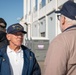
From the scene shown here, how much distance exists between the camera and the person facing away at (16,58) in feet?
11.2

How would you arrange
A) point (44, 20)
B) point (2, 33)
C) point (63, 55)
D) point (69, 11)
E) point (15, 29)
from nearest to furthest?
1. point (63, 55)
2. point (69, 11)
3. point (15, 29)
4. point (2, 33)
5. point (44, 20)

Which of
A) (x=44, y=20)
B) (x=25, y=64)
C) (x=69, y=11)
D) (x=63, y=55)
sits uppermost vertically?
(x=44, y=20)

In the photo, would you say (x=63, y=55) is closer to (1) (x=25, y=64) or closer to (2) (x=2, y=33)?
(1) (x=25, y=64)

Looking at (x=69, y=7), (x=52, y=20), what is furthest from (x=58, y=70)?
(x=52, y=20)

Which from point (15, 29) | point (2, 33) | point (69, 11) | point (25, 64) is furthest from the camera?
point (2, 33)

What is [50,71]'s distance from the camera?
7.61 feet

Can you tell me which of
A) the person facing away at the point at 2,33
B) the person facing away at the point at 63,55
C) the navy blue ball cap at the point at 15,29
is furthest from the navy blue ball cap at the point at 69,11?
the person facing away at the point at 2,33

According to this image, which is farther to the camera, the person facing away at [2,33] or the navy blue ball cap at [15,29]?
the person facing away at [2,33]

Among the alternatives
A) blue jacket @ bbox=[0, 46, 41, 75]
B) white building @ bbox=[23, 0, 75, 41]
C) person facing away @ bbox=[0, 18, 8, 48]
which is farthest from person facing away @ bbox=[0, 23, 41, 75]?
white building @ bbox=[23, 0, 75, 41]

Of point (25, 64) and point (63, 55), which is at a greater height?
point (63, 55)

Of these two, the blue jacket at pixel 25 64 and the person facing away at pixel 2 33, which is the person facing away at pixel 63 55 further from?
the person facing away at pixel 2 33

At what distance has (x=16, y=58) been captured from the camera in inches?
138

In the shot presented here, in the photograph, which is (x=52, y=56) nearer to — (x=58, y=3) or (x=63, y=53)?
(x=63, y=53)

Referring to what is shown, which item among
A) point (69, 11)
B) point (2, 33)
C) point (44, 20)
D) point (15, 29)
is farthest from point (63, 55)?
point (44, 20)
